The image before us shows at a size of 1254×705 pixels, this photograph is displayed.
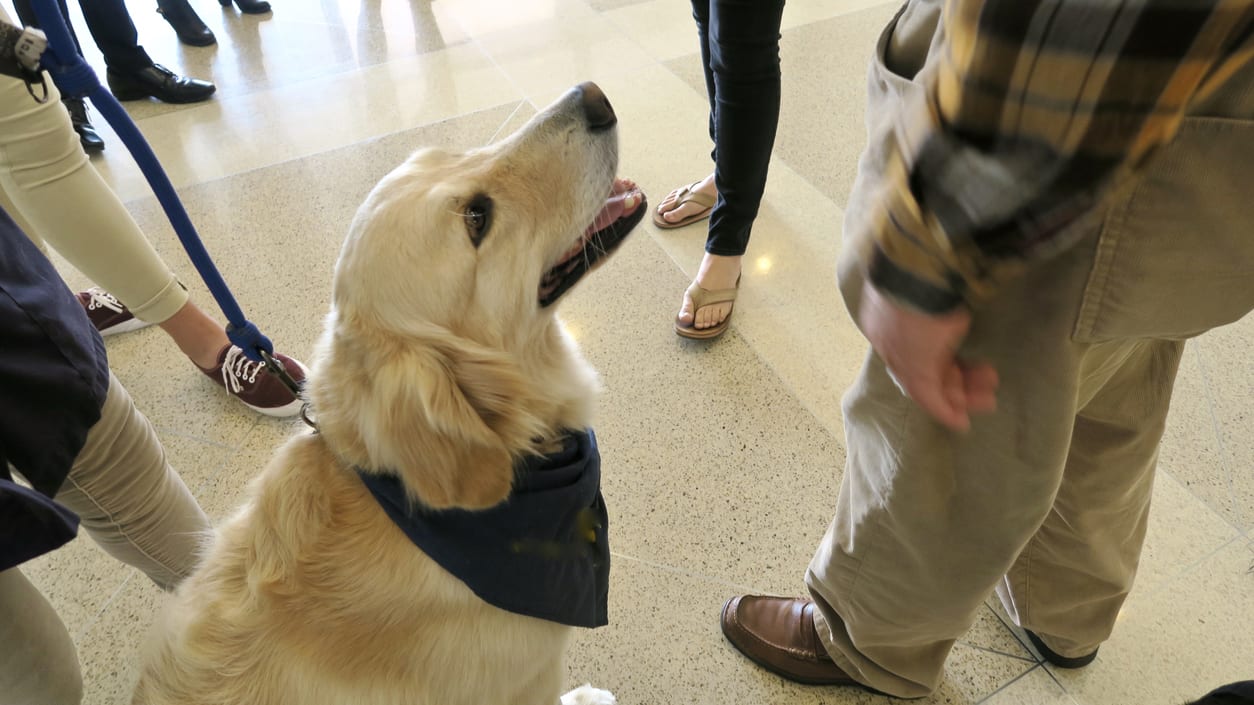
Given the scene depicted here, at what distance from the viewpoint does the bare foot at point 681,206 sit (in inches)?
92.9

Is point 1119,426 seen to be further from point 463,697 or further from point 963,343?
point 463,697

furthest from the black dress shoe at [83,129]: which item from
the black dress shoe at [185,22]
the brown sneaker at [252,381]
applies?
the brown sneaker at [252,381]

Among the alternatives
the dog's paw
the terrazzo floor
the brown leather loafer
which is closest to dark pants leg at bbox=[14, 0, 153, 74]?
the terrazzo floor

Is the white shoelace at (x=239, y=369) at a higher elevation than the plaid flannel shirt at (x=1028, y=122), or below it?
below

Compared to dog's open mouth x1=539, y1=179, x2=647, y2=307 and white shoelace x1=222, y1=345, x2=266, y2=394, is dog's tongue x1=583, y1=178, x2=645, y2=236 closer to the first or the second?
dog's open mouth x1=539, y1=179, x2=647, y2=307

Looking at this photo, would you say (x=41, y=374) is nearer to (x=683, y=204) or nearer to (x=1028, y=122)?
(x=1028, y=122)

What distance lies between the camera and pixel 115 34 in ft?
9.39

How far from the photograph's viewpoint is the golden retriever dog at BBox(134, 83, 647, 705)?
2.93 ft

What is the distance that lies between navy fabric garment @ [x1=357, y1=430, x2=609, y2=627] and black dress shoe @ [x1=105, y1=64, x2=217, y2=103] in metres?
2.92

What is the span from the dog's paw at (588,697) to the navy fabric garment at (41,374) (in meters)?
0.92

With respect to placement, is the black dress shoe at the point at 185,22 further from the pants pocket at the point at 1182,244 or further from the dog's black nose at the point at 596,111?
the pants pocket at the point at 1182,244

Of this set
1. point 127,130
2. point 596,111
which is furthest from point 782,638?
point 127,130

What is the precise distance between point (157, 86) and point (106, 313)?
1.50 meters

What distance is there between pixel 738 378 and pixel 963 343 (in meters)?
1.24
